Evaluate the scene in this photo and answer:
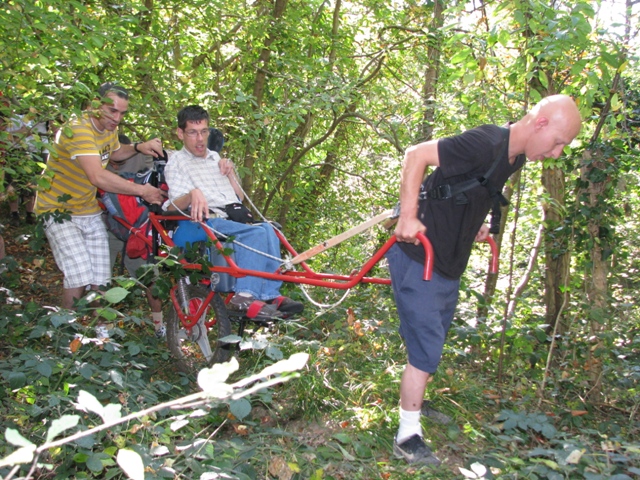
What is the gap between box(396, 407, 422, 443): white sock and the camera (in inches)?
127

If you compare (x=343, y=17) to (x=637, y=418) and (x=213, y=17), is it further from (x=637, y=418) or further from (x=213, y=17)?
(x=637, y=418)

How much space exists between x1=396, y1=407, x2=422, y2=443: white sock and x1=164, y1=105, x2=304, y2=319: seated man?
4.21 ft

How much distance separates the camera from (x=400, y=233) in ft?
9.80

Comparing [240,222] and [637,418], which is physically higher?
[240,222]

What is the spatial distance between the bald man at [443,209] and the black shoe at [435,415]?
49cm

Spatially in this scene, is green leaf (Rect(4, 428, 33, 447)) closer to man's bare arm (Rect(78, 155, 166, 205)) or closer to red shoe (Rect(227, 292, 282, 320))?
red shoe (Rect(227, 292, 282, 320))

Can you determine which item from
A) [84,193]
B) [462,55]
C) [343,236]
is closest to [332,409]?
[343,236]

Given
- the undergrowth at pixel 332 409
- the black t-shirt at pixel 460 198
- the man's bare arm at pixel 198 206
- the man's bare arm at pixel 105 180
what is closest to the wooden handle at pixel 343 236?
the black t-shirt at pixel 460 198

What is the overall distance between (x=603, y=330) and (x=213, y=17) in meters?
→ 4.91

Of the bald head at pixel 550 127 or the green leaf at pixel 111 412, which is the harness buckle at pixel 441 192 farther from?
the green leaf at pixel 111 412

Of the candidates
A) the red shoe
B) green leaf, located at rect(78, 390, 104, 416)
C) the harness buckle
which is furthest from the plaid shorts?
green leaf, located at rect(78, 390, 104, 416)

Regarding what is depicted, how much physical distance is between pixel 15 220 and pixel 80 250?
440 cm

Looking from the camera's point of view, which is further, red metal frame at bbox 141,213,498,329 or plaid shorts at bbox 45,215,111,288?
plaid shorts at bbox 45,215,111,288

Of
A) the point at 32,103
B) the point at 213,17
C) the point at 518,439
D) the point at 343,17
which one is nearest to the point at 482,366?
the point at 518,439
